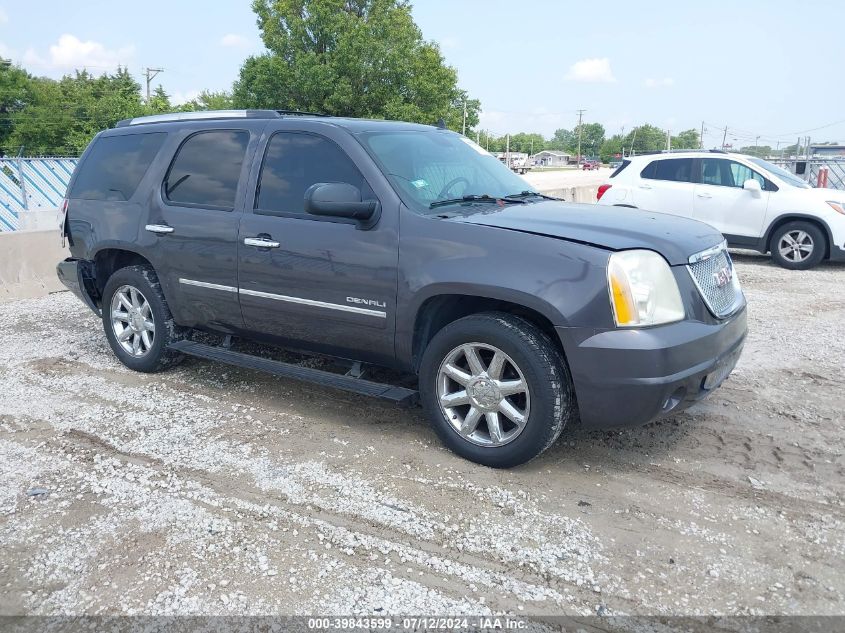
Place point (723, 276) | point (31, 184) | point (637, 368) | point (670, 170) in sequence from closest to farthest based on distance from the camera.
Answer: point (637, 368) → point (723, 276) → point (670, 170) → point (31, 184)

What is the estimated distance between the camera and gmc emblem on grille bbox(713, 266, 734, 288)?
3.94m

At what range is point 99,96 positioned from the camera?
58344 mm

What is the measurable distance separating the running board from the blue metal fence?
45.5 ft

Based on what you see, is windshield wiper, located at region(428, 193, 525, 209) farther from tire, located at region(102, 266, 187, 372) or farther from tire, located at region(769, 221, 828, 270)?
tire, located at region(769, 221, 828, 270)

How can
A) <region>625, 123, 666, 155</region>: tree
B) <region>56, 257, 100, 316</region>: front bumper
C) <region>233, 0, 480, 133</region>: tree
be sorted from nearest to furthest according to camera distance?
<region>56, 257, 100, 316</region>: front bumper < <region>233, 0, 480, 133</region>: tree < <region>625, 123, 666, 155</region>: tree

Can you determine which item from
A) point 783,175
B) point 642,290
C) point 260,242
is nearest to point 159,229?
point 260,242

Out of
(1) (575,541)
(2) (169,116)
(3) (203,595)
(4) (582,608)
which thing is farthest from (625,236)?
(2) (169,116)

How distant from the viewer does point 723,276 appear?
4.04 meters

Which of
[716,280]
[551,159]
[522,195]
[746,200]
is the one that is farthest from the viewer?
[551,159]

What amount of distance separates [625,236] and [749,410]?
1.86 meters

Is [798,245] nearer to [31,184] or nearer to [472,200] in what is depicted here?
[472,200]

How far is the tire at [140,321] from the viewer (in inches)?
211

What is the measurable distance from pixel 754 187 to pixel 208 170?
8.41 m

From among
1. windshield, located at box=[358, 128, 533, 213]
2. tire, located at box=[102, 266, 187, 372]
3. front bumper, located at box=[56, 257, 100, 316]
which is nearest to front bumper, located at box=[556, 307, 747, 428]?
windshield, located at box=[358, 128, 533, 213]
